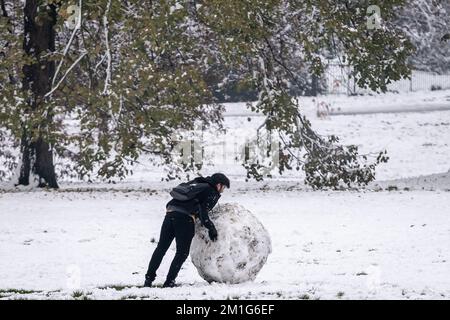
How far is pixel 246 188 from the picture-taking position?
87.1 ft

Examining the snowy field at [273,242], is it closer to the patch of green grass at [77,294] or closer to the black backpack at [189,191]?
the patch of green grass at [77,294]

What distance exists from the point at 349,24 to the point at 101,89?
258 inches

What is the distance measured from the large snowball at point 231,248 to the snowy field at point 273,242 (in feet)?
0.60

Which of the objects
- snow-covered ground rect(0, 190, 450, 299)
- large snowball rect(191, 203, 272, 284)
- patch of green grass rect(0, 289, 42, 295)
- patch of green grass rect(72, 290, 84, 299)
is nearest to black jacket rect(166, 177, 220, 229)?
large snowball rect(191, 203, 272, 284)

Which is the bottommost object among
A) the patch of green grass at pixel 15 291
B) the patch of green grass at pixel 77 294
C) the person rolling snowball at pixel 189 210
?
the patch of green grass at pixel 15 291

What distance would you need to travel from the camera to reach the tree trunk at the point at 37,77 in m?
24.5

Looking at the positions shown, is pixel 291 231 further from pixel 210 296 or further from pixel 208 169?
pixel 208 169

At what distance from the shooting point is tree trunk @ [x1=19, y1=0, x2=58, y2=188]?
24.5m

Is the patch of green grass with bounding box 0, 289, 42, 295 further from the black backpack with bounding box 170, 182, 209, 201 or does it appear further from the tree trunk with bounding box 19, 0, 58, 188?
the tree trunk with bounding box 19, 0, 58, 188

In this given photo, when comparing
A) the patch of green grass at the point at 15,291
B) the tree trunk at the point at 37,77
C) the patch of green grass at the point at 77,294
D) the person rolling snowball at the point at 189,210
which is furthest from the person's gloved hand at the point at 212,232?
the tree trunk at the point at 37,77

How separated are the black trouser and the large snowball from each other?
0.84 ft

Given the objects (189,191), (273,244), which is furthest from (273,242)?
(189,191)

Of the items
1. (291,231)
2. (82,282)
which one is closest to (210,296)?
(82,282)

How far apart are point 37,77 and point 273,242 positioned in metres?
9.66
